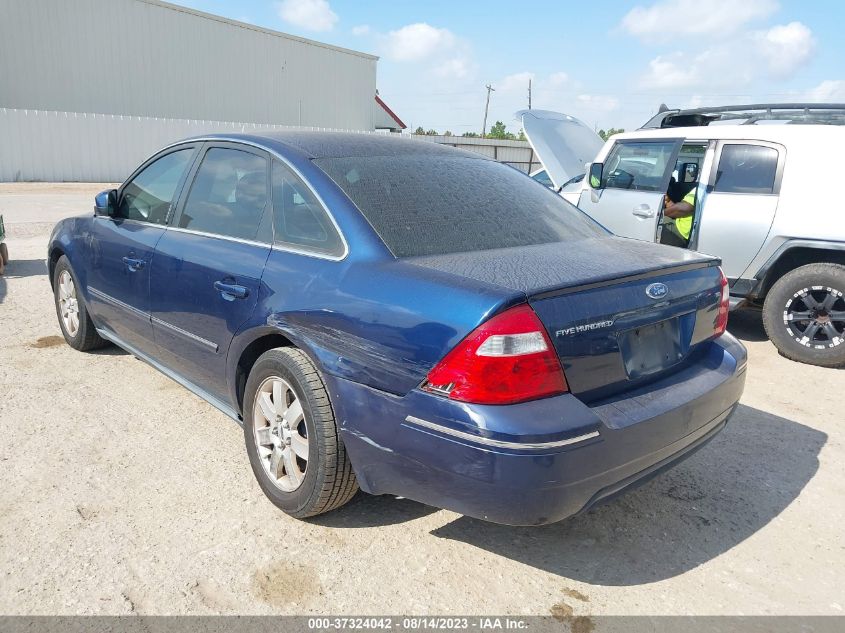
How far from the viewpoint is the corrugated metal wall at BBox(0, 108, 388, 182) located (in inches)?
909

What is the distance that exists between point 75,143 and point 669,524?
26.6 metres

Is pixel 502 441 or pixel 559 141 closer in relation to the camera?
pixel 502 441

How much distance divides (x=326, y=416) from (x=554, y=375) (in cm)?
91

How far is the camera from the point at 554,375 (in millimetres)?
2217

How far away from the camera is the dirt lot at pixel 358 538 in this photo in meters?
2.38

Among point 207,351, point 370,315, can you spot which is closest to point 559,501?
point 370,315

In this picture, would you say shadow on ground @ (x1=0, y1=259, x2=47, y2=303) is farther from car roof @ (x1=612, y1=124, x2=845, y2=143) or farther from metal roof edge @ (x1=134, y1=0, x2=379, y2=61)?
metal roof edge @ (x1=134, y1=0, x2=379, y2=61)

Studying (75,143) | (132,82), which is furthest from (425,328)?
(132,82)

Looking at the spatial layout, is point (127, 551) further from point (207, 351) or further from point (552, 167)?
point (552, 167)

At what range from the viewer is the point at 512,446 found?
6.89ft

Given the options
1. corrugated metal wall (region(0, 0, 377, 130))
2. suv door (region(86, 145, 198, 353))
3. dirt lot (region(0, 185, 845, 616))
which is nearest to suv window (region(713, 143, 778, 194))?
dirt lot (region(0, 185, 845, 616))

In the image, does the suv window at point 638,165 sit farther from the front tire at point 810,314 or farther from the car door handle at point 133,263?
the car door handle at point 133,263

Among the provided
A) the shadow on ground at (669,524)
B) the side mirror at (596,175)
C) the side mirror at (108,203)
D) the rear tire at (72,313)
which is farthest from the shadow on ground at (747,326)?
the rear tire at (72,313)

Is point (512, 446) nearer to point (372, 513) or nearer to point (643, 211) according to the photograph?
point (372, 513)
